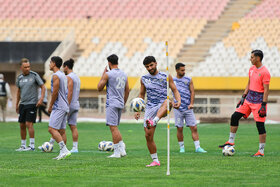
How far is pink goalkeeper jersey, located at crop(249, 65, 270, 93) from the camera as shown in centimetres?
1151

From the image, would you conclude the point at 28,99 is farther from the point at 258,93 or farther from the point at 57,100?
the point at 258,93

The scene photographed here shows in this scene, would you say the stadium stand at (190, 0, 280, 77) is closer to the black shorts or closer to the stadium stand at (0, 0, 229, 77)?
the stadium stand at (0, 0, 229, 77)

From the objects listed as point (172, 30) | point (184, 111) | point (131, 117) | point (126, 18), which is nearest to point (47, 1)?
point (126, 18)

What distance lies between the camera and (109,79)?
11617 millimetres

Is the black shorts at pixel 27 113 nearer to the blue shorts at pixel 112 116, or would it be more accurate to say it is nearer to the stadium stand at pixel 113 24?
the blue shorts at pixel 112 116

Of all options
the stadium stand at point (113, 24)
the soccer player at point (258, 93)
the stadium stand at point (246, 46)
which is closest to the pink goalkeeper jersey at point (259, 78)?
the soccer player at point (258, 93)

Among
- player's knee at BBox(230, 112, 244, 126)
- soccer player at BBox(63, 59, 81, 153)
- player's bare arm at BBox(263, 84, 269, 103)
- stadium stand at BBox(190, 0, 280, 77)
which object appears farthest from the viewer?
stadium stand at BBox(190, 0, 280, 77)

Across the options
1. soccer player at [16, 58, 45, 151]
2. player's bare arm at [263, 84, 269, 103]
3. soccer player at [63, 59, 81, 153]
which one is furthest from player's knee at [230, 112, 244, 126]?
soccer player at [16, 58, 45, 151]

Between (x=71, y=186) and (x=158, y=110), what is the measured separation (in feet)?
8.89

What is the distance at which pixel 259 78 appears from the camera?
11.6 m

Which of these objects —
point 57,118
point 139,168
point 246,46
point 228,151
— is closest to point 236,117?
point 228,151

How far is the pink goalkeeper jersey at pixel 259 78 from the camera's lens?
11508mm

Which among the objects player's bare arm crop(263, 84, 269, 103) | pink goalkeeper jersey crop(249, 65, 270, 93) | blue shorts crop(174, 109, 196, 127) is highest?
pink goalkeeper jersey crop(249, 65, 270, 93)

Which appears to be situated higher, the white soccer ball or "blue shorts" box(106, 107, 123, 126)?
the white soccer ball
